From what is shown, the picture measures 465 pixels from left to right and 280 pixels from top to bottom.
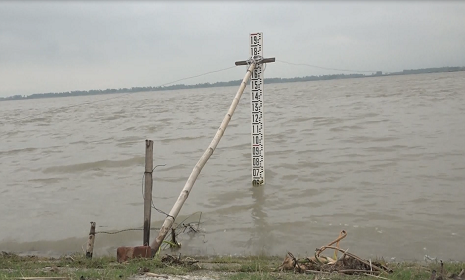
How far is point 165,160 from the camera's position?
12953mm

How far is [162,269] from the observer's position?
444 cm

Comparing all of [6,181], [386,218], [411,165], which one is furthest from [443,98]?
[6,181]

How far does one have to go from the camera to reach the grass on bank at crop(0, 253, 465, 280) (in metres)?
4.10

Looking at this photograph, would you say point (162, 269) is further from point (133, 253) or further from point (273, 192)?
point (273, 192)

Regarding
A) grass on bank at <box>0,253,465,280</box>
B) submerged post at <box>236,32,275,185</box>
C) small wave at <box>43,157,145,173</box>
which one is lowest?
grass on bank at <box>0,253,465,280</box>

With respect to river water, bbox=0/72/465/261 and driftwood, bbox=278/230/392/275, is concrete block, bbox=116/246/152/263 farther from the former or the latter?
driftwood, bbox=278/230/392/275

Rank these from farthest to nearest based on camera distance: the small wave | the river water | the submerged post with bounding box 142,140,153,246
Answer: the small wave < the river water < the submerged post with bounding box 142,140,153,246

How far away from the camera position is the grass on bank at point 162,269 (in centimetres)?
410

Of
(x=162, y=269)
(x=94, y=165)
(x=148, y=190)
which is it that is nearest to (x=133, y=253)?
(x=162, y=269)

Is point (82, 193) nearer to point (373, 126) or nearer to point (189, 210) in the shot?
point (189, 210)

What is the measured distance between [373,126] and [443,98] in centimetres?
1039

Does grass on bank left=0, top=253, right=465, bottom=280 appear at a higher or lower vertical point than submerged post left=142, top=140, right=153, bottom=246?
lower

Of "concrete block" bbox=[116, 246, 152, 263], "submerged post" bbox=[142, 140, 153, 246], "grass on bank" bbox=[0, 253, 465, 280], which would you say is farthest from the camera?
"submerged post" bbox=[142, 140, 153, 246]

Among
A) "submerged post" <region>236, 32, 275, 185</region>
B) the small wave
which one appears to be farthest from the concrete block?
the small wave
